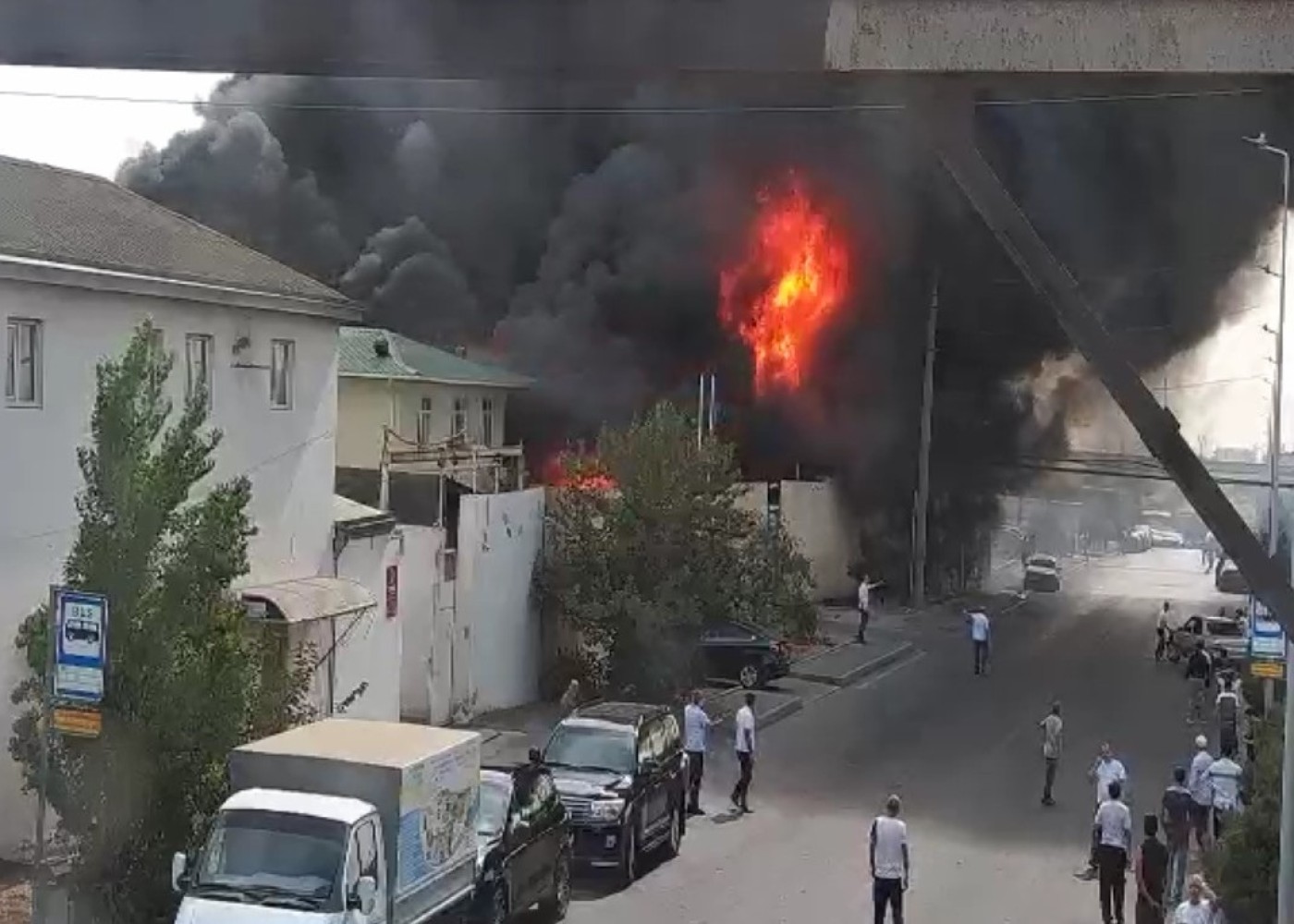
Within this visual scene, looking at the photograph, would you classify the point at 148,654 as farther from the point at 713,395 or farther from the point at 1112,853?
the point at 713,395

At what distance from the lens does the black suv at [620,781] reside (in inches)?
570

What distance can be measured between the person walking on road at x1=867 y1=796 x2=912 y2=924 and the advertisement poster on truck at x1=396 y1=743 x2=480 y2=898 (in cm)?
297

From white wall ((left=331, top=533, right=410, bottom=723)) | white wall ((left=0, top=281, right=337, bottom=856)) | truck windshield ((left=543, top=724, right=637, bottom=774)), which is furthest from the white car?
truck windshield ((left=543, top=724, right=637, bottom=774))

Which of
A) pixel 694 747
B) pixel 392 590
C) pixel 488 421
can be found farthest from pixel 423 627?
pixel 488 421

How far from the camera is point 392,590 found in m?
20.0

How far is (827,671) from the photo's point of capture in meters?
29.2

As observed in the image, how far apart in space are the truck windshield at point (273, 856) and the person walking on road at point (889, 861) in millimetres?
4271

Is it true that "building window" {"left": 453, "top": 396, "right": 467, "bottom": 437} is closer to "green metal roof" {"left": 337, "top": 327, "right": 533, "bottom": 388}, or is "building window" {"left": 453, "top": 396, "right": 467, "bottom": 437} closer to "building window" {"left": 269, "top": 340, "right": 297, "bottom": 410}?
"green metal roof" {"left": 337, "top": 327, "right": 533, "bottom": 388}

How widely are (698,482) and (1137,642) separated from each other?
17623mm

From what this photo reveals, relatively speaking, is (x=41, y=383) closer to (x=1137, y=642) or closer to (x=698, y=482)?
(x=698, y=482)

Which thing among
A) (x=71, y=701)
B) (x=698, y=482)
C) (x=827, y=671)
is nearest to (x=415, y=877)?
(x=71, y=701)

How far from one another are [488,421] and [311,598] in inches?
660

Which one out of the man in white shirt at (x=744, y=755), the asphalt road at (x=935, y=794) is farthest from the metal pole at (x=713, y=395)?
the man in white shirt at (x=744, y=755)

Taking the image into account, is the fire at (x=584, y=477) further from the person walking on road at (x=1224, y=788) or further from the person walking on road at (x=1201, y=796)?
the person walking on road at (x=1224, y=788)
